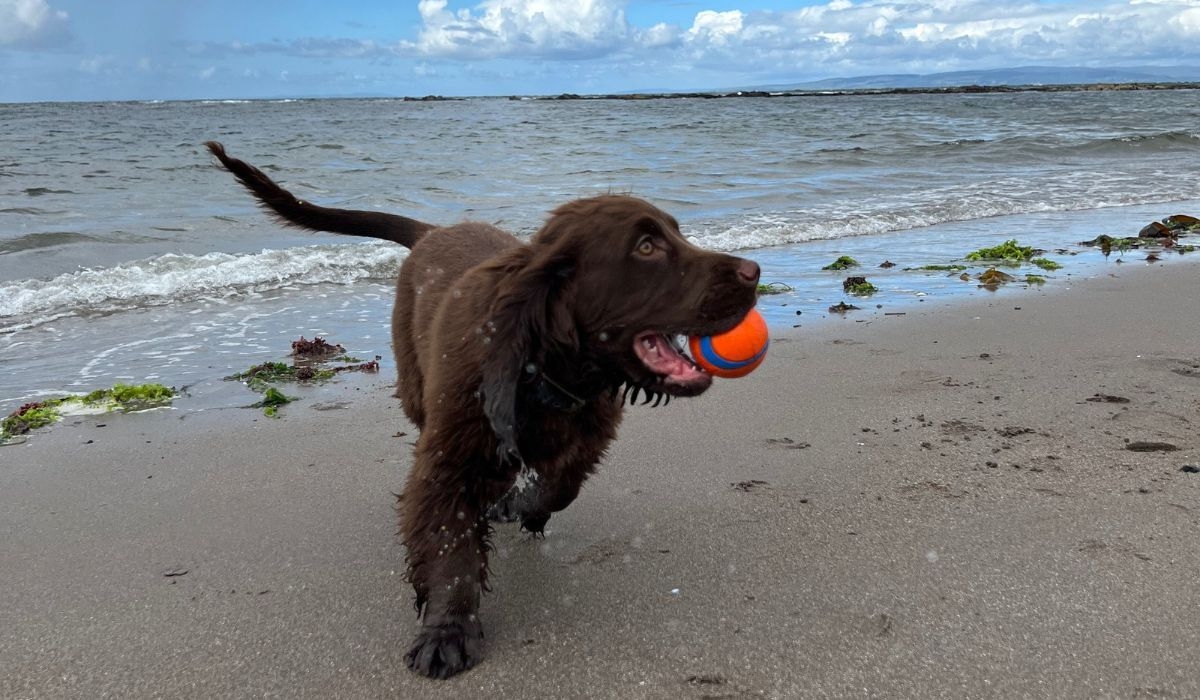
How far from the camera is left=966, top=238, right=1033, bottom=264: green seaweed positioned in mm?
9645

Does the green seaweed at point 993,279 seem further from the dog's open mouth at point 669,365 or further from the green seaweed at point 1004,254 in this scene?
the dog's open mouth at point 669,365

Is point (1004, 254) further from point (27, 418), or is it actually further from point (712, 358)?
point (27, 418)

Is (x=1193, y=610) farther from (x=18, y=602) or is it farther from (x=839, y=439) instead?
(x=18, y=602)

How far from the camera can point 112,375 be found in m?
6.21

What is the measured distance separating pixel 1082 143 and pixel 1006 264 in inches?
758

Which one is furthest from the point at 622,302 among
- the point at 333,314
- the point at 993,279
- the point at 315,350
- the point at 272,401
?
the point at 993,279

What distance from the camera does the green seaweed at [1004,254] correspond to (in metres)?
9.64

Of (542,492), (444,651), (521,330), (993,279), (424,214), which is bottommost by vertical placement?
(424,214)

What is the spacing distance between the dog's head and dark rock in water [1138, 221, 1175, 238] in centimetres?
982

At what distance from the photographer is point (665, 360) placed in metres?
2.83

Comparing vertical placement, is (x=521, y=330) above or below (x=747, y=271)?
below

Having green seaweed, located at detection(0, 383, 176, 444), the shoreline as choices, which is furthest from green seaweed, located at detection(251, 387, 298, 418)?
the shoreline

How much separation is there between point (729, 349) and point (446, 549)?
1.06 m

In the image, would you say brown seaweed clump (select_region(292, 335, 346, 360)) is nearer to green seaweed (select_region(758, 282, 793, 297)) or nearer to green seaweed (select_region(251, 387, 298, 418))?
green seaweed (select_region(251, 387, 298, 418))
